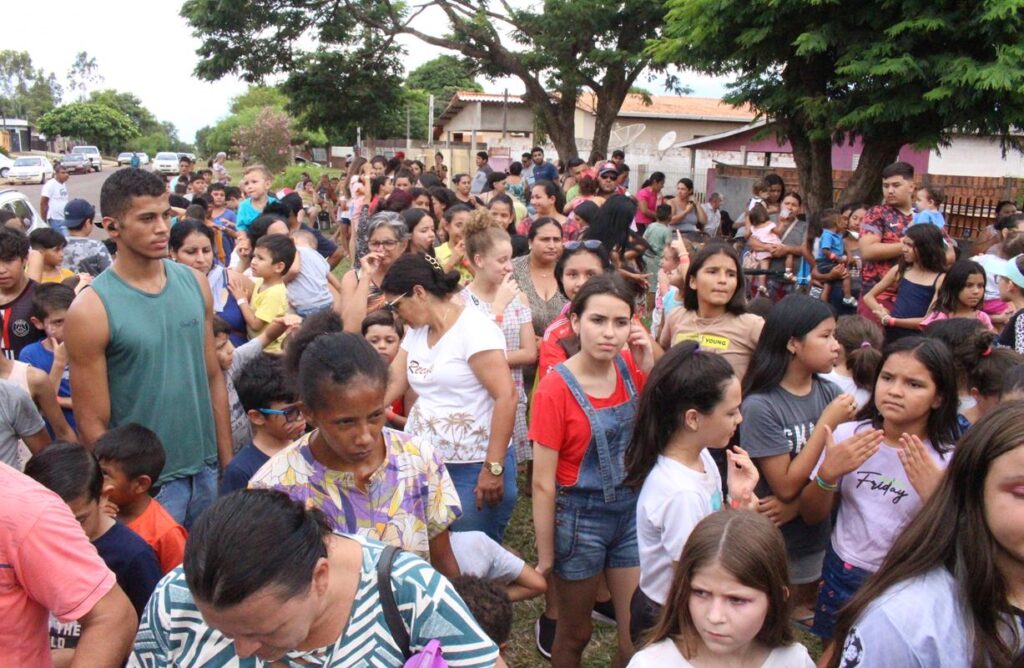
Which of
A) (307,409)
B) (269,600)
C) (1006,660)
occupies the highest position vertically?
(307,409)

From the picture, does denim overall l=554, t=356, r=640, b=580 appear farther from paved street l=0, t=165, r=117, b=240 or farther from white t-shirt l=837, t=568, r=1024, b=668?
paved street l=0, t=165, r=117, b=240

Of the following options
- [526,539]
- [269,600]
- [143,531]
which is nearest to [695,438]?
[269,600]

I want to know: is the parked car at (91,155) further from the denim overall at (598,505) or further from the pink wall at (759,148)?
the denim overall at (598,505)

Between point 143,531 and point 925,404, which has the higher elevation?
point 925,404

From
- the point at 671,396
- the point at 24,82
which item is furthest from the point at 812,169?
the point at 24,82

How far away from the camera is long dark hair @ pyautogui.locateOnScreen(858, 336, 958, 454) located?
295 cm

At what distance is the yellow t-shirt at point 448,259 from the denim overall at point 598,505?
2418mm

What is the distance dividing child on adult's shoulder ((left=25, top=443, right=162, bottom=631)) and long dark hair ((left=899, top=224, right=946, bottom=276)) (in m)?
5.21

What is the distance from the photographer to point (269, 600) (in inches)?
61.7

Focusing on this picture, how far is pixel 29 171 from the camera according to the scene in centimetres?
4094

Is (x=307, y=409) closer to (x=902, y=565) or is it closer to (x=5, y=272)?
(x=902, y=565)

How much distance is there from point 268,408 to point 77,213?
540 cm

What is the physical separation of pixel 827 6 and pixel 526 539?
29.7 feet

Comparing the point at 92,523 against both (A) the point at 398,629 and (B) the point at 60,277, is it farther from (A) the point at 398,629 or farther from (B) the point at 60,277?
(B) the point at 60,277
